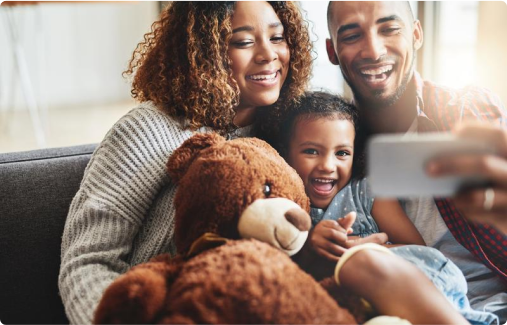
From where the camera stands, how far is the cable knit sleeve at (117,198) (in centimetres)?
86

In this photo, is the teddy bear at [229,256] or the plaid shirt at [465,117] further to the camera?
the plaid shirt at [465,117]

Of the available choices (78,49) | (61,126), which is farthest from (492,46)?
(78,49)

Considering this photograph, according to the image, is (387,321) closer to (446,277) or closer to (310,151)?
(446,277)

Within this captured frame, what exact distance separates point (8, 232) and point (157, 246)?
0.36m

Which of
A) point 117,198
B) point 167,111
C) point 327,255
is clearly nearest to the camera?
point 327,255

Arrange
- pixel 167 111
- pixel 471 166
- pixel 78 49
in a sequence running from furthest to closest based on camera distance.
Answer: pixel 78 49 → pixel 167 111 → pixel 471 166

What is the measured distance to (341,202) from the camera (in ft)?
3.16

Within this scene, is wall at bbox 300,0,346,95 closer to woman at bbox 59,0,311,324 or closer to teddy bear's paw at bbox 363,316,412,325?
woman at bbox 59,0,311,324

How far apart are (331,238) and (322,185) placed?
183 mm

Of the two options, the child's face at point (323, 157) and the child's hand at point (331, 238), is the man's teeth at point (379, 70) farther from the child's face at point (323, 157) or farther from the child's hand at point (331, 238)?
the child's hand at point (331, 238)

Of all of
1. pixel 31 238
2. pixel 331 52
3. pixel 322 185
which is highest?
pixel 331 52

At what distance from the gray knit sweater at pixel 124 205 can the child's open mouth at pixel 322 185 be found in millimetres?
270

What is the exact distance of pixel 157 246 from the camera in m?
0.93

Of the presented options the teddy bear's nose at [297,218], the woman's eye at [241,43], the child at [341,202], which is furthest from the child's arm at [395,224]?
the woman's eye at [241,43]
